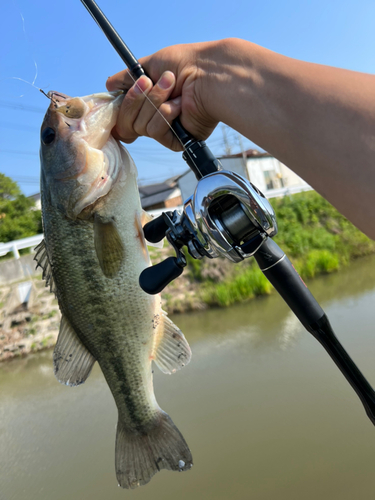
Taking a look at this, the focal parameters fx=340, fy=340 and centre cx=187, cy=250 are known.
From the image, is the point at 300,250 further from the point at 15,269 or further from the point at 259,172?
the point at 259,172

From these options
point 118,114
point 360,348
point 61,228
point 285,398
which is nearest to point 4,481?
point 285,398

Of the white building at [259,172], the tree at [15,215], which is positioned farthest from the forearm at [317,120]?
the white building at [259,172]

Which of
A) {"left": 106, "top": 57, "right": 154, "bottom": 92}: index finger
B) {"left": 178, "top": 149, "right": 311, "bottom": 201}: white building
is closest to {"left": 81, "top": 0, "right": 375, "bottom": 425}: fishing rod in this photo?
{"left": 106, "top": 57, "right": 154, "bottom": 92}: index finger

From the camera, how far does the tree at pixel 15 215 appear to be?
1678 cm

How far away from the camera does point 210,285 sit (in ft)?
24.5

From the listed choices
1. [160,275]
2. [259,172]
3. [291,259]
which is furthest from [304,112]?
[259,172]

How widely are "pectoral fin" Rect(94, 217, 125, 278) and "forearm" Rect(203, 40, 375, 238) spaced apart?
0.84 m

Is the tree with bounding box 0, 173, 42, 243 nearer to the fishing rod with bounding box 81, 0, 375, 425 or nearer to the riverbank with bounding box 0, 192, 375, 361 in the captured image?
the riverbank with bounding box 0, 192, 375, 361

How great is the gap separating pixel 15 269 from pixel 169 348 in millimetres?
7153

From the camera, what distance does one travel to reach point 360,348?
13.6ft

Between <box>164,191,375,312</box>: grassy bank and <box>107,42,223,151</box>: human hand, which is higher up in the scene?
<box>107,42,223,151</box>: human hand

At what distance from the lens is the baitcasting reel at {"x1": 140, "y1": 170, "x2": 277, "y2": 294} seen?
99 cm

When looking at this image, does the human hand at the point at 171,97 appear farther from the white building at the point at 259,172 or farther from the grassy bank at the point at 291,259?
the white building at the point at 259,172

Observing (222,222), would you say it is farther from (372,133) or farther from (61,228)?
(61,228)
